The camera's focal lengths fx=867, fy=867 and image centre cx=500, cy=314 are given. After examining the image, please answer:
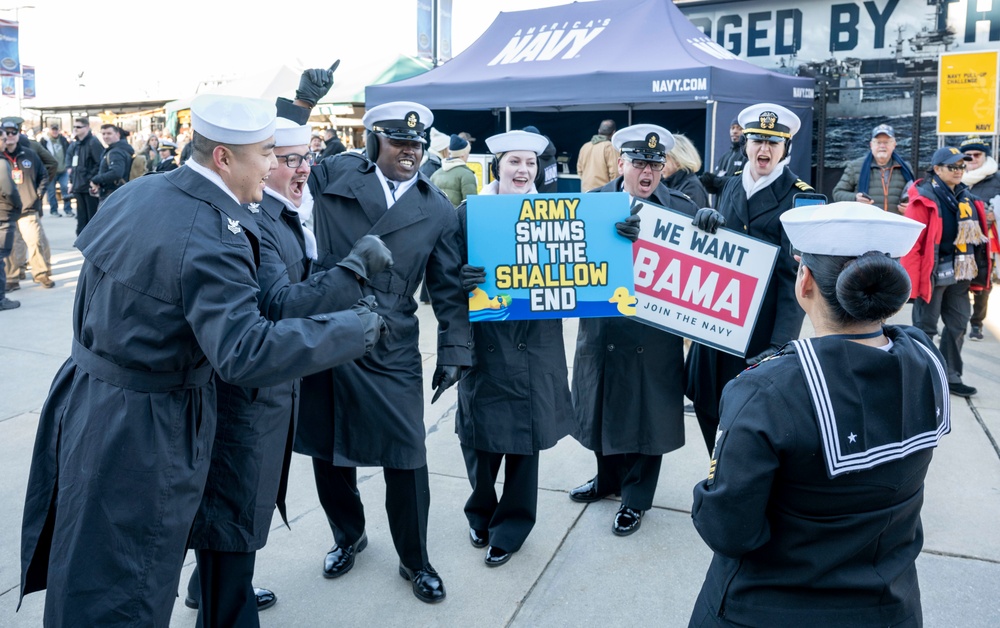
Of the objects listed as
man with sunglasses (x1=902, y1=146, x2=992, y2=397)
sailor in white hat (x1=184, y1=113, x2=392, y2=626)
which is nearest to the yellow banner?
man with sunglasses (x1=902, y1=146, x2=992, y2=397)

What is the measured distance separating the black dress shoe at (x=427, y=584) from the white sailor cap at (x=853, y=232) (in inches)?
87.2

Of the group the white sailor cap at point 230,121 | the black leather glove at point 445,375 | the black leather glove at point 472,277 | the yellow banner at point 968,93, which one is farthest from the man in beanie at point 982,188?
the white sailor cap at point 230,121

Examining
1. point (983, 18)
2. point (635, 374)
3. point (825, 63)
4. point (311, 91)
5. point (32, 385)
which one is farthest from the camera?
point (825, 63)

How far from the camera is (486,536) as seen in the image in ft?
13.1

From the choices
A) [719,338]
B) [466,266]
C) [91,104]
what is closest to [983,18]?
[719,338]

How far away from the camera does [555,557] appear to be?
3846 millimetres

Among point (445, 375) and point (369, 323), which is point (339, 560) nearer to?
point (445, 375)

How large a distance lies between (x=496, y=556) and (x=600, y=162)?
722cm

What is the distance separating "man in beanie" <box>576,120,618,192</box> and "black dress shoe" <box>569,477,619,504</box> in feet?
19.7

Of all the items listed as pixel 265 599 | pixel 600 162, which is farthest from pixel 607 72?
pixel 265 599

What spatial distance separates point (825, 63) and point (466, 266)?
11004mm

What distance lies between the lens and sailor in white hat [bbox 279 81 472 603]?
339 cm

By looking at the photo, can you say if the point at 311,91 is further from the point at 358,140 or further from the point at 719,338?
the point at 358,140

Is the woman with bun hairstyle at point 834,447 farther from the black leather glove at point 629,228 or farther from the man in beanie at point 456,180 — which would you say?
the man in beanie at point 456,180
